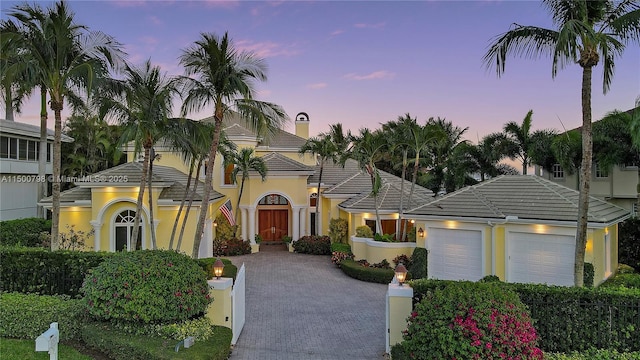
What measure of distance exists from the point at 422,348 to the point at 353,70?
16531 millimetres

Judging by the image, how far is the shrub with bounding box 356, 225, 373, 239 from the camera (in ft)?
64.3

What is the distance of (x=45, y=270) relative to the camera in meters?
10.2

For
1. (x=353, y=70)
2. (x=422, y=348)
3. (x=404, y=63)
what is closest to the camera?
(x=422, y=348)

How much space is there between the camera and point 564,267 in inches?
510

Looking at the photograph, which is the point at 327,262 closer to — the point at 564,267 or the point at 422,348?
the point at 564,267

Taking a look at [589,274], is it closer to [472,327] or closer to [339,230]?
[472,327]

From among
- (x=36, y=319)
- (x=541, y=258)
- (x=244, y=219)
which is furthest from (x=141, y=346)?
(x=244, y=219)

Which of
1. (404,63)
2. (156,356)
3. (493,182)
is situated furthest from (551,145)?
(156,356)

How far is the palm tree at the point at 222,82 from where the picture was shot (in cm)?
1174

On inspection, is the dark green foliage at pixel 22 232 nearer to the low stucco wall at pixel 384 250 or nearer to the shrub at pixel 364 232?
the shrub at pixel 364 232

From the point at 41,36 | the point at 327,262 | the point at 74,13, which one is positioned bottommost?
the point at 327,262

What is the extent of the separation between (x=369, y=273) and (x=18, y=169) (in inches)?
833

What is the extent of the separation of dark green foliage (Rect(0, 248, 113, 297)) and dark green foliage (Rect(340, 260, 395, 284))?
35.4 ft

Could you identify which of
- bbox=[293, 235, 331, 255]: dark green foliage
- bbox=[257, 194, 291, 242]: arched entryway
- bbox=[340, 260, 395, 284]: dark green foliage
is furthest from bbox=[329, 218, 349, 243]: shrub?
bbox=[257, 194, 291, 242]: arched entryway
